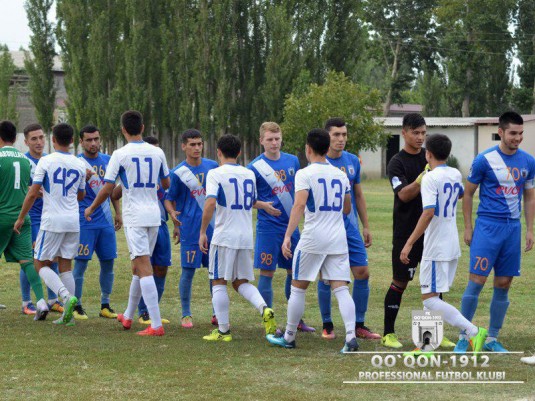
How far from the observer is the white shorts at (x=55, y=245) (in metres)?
10.2

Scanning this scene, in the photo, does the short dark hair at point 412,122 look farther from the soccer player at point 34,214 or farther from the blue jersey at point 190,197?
the soccer player at point 34,214

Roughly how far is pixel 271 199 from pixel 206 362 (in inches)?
93.0

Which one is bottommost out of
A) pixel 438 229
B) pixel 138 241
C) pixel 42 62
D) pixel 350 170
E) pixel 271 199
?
pixel 138 241

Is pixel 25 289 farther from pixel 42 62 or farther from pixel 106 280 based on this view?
pixel 42 62

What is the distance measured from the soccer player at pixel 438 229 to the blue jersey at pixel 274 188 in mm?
1845

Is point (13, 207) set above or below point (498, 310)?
above

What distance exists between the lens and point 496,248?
872 cm

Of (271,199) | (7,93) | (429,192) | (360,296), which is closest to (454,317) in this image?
(429,192)

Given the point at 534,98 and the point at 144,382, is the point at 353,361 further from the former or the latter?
the point at 534,98

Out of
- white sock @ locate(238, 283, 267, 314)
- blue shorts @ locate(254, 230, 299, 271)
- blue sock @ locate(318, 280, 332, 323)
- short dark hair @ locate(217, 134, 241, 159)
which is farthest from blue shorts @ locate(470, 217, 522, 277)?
short dark hair @ locate(217, 134, 241, 159)

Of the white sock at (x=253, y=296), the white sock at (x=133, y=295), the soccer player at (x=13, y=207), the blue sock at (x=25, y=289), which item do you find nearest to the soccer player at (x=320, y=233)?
the white sock at (x=253, y=296)

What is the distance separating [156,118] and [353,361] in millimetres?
47791

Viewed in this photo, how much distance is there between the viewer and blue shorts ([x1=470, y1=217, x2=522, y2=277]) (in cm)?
871

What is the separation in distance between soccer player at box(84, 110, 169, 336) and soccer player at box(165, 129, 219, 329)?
0.70 meters
